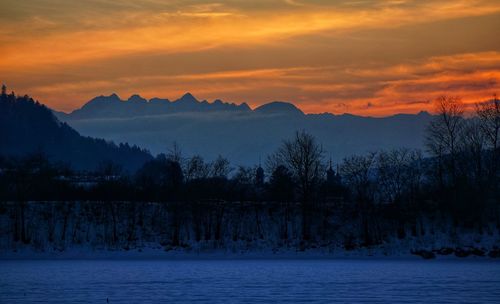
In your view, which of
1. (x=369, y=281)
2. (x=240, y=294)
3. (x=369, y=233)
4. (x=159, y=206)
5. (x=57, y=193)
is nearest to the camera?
(x=240, y=294)

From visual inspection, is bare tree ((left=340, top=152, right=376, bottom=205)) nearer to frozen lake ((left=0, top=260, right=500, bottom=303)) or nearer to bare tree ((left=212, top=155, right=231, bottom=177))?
bare tree ((left=212, top=155, right=231, bottom=177))

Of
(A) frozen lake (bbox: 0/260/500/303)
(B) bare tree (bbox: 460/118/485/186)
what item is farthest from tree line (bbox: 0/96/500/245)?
(A) frozen lake (bbox: 0/260/500/303)

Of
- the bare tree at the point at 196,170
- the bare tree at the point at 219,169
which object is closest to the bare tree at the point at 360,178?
the bare tree at the point at 219,169

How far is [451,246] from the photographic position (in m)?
A: 76.6

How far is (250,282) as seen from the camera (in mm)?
47281

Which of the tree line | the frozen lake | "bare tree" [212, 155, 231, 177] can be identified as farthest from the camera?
"bare tree" [212, 155, 231, 177]

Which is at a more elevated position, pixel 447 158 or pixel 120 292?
pixel 447 158

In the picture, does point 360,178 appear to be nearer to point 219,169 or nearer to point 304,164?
point 304,164

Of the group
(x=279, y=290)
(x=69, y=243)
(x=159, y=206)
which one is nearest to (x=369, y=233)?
(x=159, y=206)

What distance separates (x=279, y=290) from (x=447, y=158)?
188 feet

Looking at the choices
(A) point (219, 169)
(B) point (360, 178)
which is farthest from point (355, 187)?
(A) point (219, 169)

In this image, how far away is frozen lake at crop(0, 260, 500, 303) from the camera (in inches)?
1537

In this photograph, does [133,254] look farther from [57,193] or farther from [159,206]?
[57,193]

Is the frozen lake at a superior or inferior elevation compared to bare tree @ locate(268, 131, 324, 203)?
inferior
